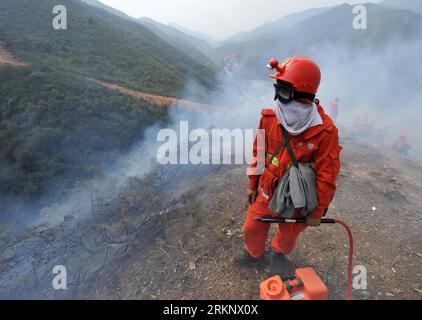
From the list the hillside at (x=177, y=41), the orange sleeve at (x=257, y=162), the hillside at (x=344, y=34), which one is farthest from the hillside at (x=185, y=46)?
the orange sleeve at (x=257, y=162)

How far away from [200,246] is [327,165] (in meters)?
2.03

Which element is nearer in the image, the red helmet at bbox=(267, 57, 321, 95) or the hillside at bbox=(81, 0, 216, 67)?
the red helmet at bbox=(267, 57, 321, 95)

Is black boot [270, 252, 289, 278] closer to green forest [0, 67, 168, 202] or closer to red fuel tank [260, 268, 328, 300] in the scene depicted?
red fuel tank [260, 268, 328, 300]

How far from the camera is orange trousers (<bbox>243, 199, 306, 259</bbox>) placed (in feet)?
8.34

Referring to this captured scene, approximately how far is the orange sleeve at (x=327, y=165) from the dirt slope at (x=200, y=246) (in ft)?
4.20

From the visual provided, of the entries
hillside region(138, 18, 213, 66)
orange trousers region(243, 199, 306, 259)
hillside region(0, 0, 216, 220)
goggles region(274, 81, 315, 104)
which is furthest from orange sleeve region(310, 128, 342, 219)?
hillside region(138, 18, 213, 66)

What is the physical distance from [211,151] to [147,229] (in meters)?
3.63

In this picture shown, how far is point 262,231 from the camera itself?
2662 mm

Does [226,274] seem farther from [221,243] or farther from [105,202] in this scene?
[105,202]

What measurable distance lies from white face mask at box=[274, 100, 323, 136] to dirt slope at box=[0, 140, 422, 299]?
5.44 ft

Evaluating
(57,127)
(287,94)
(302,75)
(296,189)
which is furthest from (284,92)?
(57,127)

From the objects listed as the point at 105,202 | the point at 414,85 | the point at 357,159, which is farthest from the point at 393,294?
the point at 414,85

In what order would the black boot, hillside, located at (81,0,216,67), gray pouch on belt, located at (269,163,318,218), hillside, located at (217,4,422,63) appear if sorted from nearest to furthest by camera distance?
gray pouch on belt, located at (269,163,318,218)
the black boot
hillside, located at (217,4,422,63)
hillside, located at (81,0,216,67)

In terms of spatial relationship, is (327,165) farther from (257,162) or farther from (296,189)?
(257,162)
